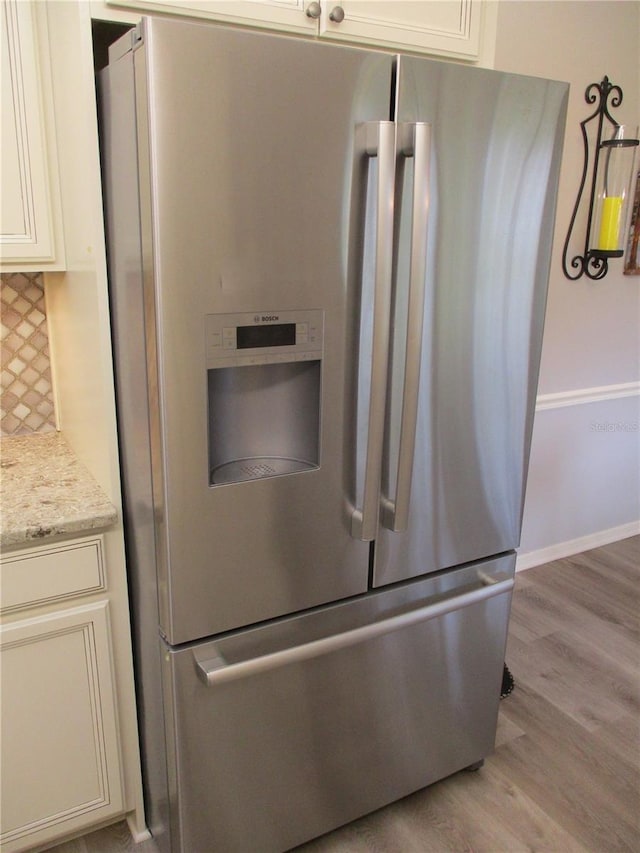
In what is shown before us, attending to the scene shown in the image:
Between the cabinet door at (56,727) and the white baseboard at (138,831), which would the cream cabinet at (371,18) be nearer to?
the cabinet door at (56,727)

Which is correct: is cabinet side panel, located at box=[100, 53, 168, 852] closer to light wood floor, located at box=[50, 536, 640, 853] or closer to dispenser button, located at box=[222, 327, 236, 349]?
dispenser button, located at box=[222, 327, 236, 349]

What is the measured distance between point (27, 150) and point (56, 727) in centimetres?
121

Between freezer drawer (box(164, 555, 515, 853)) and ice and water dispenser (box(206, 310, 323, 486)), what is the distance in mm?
340

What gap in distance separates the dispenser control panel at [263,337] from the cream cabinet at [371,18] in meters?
0.55

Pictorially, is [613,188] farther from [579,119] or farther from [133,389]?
[133,389]

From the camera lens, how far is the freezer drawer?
1.44m

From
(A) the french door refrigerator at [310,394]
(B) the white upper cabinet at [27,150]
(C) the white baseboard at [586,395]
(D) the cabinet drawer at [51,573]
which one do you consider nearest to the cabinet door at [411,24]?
(A) the french door refrigerator at [310,394]

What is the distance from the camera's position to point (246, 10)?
129 centimetres

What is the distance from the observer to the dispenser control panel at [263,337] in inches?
47.8

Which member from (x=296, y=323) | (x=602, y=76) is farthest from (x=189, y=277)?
(x=602, y=76)

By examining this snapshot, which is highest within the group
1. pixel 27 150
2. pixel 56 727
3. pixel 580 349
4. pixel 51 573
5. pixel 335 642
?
pixel 27 150

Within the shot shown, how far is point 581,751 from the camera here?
6.72 feet

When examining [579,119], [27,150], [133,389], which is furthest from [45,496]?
[579,119]

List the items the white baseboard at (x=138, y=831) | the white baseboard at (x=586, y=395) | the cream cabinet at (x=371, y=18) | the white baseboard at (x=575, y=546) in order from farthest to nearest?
the white baseboard at (x=575, y=546) < the white baseboard at (x=586, y=395) < the white baseboard at (x=138, y=831) < the cream cabinet at (x=371, y=18)
